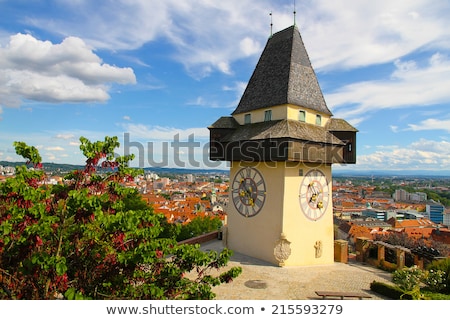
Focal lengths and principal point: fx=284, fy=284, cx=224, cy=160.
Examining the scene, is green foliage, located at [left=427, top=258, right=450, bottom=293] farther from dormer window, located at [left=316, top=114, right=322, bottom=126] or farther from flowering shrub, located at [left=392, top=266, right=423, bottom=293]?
dormer window, located at [left=316, top=114, right=322, bottom=126]

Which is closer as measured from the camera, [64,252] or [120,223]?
[120,223]

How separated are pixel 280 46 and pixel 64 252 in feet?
51.2

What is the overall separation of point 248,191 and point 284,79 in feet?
21.0

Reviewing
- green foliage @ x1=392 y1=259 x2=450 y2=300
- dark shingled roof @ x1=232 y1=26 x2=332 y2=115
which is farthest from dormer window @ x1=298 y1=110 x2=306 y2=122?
green foliage @ x1=392 y1=259 x2=450 y2=300

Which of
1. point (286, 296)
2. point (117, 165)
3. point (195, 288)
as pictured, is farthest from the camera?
point (286, 296)

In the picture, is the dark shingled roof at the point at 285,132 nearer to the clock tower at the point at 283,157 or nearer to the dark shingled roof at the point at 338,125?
the clock tower at the point at 283,157

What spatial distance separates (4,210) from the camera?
15.5 feet

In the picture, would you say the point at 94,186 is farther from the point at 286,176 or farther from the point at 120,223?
the point at 286,176

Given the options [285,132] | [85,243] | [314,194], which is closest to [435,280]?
[314,194]

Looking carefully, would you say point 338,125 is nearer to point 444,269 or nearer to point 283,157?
point 283,157

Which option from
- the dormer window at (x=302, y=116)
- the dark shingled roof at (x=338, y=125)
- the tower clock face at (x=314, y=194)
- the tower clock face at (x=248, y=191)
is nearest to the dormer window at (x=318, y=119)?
the dark shingled roof at (x=338, y=125)

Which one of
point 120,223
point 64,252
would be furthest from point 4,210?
point 120,223

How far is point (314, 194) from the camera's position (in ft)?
48.6

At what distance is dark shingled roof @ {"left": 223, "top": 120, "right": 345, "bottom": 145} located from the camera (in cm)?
1375
